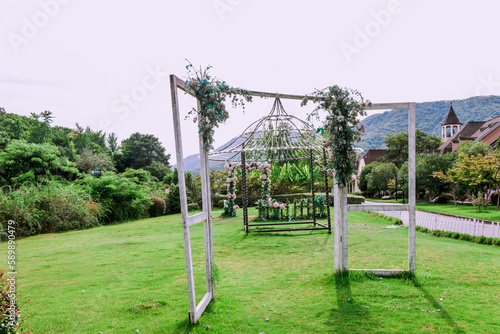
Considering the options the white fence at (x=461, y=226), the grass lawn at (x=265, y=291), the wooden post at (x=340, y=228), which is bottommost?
the white fence at (x=461, y=226)

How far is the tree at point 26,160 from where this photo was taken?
60.0 feet

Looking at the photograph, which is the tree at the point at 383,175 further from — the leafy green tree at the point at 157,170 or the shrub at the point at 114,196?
the leafy green tree at the point at 157,170

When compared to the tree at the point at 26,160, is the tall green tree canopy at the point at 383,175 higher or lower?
lower

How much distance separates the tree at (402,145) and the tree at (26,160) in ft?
141

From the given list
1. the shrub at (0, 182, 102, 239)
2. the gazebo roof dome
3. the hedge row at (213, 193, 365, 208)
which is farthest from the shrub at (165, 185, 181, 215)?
the gazebo roof dome

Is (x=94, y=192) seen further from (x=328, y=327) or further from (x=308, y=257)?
(x=328, y=327)

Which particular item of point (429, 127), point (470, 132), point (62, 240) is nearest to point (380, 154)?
point (470, 132)

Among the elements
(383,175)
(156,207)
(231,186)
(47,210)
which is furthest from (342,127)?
(383,175)

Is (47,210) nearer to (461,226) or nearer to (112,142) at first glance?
(461,226)

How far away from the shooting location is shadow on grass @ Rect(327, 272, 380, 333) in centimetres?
356

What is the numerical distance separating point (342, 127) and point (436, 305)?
2.85 m

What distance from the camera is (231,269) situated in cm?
615

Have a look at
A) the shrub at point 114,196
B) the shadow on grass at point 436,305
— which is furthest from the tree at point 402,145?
the shadow on grass at point 436,305

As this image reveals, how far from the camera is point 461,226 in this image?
10.2 meters
